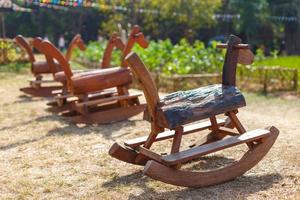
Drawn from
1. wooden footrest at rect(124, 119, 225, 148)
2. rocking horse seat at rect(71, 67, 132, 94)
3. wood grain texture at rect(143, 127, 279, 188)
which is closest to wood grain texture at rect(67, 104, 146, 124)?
rocking horse seat at rect(71, 67, 132, 94)

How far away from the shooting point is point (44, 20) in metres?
28.7

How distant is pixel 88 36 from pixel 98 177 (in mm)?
26289

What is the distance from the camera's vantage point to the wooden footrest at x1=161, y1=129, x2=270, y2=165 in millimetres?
3441

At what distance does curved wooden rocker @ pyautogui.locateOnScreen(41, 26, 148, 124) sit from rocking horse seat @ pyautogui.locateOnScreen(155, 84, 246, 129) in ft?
7.25

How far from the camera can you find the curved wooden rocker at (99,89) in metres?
6.11

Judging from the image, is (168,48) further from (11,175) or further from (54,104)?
(11,175)

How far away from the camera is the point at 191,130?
13.8 ft

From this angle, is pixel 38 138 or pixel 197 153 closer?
pixel 197 153

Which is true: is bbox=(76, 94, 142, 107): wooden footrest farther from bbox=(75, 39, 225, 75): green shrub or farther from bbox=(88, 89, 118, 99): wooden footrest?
bbox=(75, 39, 225, 75): green shrub

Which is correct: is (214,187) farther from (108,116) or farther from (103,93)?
(103,93)

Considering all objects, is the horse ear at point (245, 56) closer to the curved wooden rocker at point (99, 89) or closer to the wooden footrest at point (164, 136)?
the wooden footrest at point (164, 136)

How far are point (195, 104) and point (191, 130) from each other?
60cm

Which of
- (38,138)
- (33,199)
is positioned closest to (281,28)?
(38,138)

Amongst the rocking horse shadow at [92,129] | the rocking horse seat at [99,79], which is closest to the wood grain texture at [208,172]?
the rocking horse shadow at [92,129]
